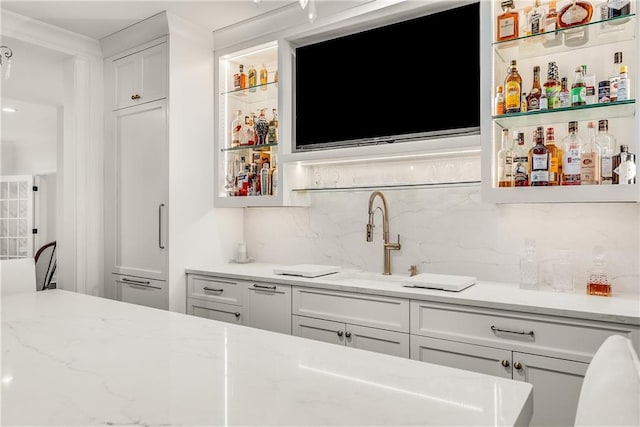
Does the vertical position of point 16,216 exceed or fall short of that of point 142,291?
it exceeds it

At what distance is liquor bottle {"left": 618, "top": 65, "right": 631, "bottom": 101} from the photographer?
1.92m

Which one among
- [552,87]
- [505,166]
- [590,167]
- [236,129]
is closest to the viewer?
[590,167]

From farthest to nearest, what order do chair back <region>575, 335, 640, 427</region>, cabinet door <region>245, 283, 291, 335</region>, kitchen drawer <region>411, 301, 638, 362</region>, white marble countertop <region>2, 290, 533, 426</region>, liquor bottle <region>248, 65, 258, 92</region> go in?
liquor bottle <region>248, 65, 258, 92</region>
cabinet door <region>245, 283, 291, 335</region>
kitchen drawer <region>411, 301, 638, 362</region>
white marble countertop <region>2, 290, 533, 426</region>
chair back <region>575, 335, 640, 427</region>

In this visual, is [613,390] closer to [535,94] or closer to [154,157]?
[535,94]

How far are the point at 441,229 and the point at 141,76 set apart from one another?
90.8 inches

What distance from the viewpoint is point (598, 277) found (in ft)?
6.72

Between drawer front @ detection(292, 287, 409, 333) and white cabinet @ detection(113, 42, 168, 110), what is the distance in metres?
1.69

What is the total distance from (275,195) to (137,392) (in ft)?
6.94

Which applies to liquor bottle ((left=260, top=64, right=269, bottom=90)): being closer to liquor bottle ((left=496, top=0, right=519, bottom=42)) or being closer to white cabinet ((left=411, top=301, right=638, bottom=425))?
liquor bottle ((left=496, top=0, right=519, bottom=42))

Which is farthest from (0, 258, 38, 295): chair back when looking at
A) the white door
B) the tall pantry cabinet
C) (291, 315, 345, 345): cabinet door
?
the white door

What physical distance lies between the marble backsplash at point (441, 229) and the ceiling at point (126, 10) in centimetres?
114

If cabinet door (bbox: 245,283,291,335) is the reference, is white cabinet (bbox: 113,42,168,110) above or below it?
above

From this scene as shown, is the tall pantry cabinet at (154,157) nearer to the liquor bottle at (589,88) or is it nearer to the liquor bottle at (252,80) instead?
the liquor bottle at (252,80)

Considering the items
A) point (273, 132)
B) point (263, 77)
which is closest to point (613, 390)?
point (273, 132)
